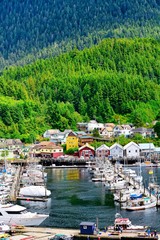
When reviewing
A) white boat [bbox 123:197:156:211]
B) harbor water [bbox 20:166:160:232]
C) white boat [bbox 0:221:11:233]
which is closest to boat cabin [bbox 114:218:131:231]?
harbor water [bbox 20:166:160:232]

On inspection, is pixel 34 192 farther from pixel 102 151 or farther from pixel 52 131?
pixel 52 131

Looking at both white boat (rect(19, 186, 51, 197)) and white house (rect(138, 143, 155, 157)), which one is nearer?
white boat (rect(19, 186, 51, 197))

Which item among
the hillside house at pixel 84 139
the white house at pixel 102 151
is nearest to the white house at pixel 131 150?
the white house at pixel 102 151

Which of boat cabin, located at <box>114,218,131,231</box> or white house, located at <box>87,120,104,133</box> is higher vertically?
white house, located at <box>87,120,104,133</box>

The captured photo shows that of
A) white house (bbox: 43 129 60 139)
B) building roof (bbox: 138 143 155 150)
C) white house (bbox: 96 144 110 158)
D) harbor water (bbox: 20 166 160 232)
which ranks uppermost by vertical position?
white house (bbox: 43 129 60 139)

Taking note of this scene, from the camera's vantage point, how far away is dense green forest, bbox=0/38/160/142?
355 ft

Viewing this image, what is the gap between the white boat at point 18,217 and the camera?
130ft

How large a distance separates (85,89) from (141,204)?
8259 cm

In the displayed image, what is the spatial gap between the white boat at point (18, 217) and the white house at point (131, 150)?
4884cm

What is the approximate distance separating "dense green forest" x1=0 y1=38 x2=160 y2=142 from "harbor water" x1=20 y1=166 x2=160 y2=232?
39.2m

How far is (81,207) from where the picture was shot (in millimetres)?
47969

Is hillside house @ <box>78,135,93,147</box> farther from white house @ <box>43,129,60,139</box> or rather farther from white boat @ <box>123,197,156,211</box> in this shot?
white boat @ <box>123,197,156,211</box>

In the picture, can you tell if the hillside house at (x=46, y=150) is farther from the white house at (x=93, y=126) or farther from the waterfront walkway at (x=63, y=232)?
the waterfront walkway at (x=63, y=232)

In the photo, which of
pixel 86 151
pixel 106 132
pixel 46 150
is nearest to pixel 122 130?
pixel 106 132
